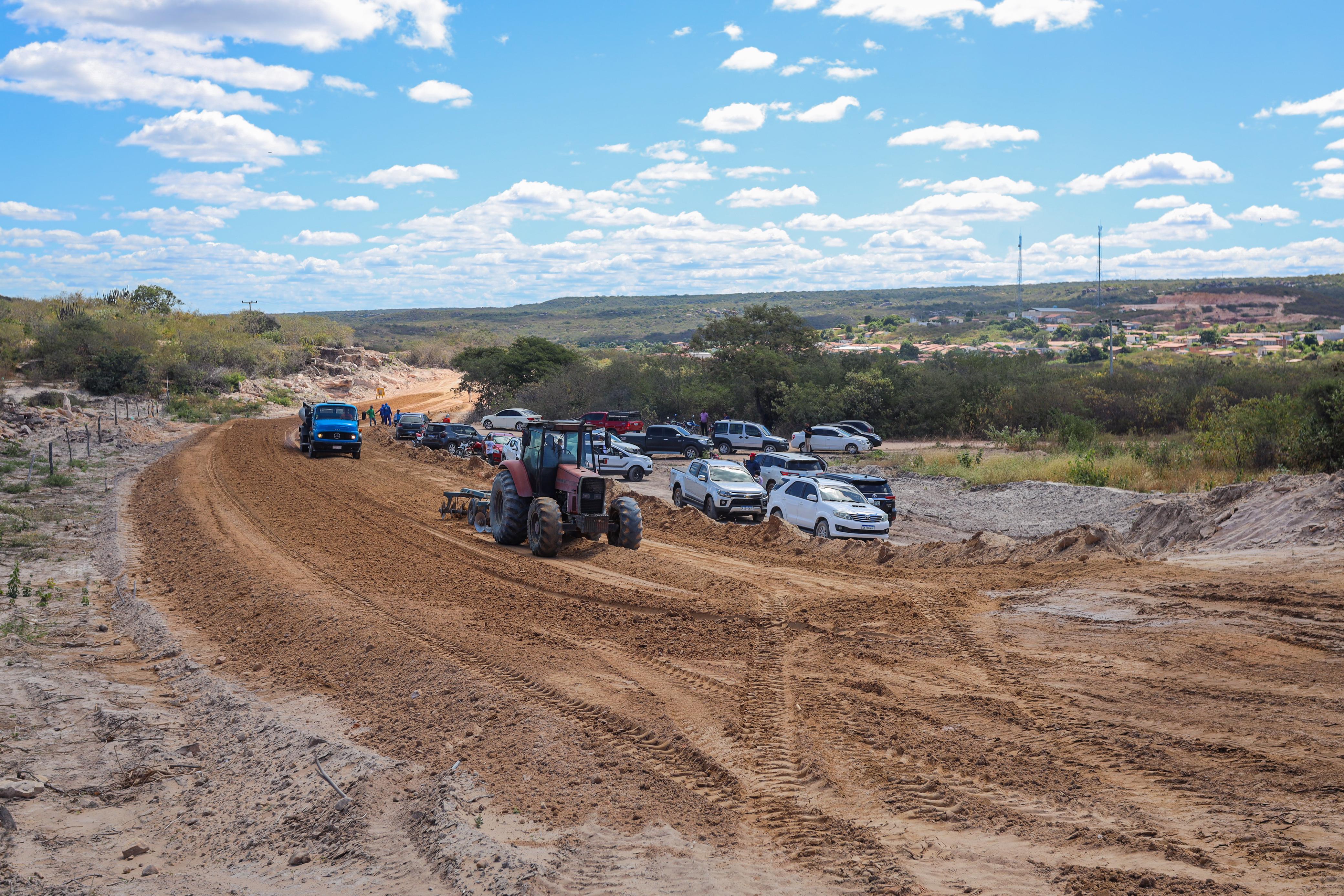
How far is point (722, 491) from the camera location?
79.8ft

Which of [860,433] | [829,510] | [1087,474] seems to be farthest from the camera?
[860,433]

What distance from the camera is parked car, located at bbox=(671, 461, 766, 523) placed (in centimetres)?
2419

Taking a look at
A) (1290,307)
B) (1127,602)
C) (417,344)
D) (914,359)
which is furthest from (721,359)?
(1290,307)

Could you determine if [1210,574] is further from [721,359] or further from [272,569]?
[721,359]

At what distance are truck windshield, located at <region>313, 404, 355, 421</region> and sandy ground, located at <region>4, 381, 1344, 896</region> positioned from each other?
20.5m

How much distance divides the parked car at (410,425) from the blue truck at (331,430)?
6.83 m

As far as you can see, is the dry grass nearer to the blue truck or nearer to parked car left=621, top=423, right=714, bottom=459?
parked car left=621, top=423, right=714, bottom=459

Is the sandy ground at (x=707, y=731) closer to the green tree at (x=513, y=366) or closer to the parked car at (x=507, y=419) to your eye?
the parked car at (x=507, y=419)

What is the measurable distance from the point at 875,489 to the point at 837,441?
19.6 meters

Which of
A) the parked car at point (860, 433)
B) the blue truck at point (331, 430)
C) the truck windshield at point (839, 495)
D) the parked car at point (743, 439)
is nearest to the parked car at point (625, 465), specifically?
the parked car at point (743, 439)

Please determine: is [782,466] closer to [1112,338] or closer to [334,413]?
[334,413]

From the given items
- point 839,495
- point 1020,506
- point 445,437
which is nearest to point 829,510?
point 839,495

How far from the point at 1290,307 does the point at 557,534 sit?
14280cm

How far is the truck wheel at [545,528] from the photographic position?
56.3 ft
